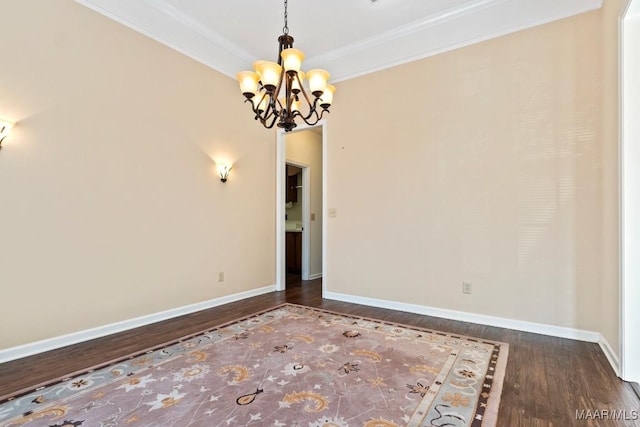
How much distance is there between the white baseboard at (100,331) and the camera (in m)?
2.51

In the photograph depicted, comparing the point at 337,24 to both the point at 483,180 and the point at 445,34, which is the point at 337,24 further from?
the point at 483,180

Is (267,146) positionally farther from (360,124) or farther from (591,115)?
(591,115)

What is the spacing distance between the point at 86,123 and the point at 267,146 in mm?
2411

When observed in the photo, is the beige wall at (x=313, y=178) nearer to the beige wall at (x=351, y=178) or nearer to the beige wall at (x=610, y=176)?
the beige wall at (x=351, y=178)

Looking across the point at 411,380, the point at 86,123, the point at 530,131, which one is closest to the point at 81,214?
the point at 86,123

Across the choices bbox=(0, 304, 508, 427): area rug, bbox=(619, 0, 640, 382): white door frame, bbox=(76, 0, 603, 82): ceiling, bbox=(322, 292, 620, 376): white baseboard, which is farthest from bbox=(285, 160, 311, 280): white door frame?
bbox=(619, 0, 640, 382): white door frame

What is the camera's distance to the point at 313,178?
6199 millimetres

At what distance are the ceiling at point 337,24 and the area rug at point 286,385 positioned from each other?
3.25m

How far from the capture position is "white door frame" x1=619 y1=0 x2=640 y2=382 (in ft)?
7.05

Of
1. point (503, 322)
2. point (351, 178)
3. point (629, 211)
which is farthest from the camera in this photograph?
point (351, 178)

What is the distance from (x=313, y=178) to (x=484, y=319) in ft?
12.7

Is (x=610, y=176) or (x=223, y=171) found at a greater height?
(x=223, y=171)

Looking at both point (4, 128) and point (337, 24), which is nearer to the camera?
point (4, 128)

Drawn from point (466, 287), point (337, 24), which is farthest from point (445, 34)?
point (466, 287)
